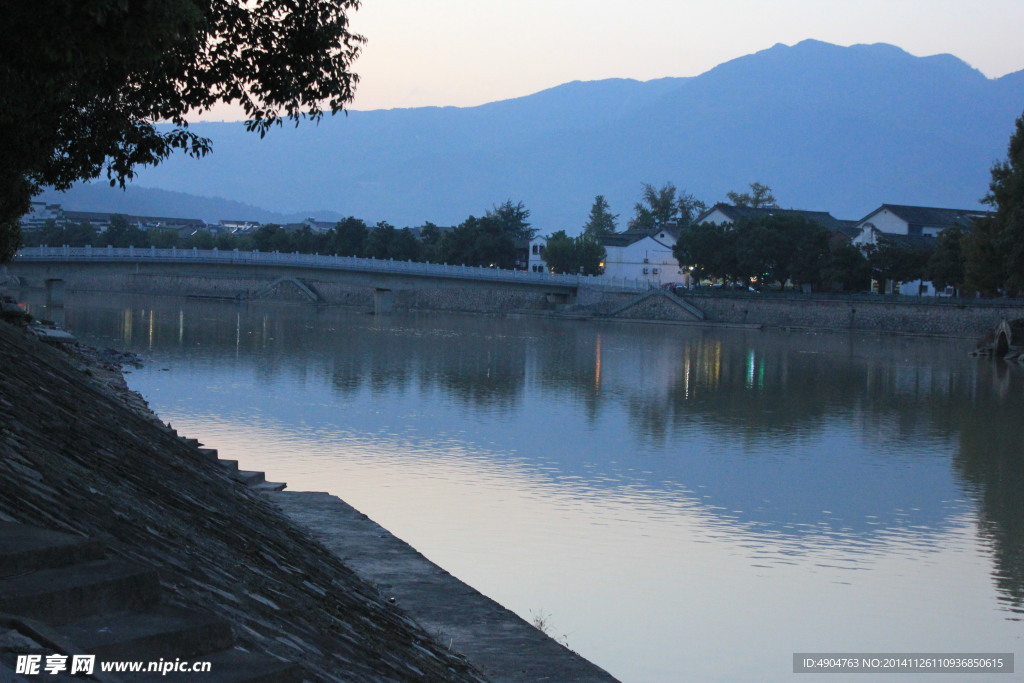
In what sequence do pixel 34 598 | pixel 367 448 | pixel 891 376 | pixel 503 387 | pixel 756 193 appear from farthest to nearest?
1. pixel 756 193
2. pixel 891 376
3. pixel 503 387
4. pixel 367 448
5. pixel 34 598

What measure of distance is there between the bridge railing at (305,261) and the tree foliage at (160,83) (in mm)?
43020

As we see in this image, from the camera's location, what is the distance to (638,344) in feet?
161

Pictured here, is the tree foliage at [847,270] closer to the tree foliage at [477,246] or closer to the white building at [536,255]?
the tree foliage at [477,246]

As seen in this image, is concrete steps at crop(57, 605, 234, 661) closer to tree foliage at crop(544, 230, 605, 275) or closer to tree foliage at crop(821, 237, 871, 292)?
tree foliage at crop(821, 237, 871, 292)

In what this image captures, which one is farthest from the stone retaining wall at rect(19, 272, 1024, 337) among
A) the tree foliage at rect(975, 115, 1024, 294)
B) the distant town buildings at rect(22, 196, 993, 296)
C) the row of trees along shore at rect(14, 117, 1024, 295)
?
the distant town buildings at rect(22, 196, 993, 296)

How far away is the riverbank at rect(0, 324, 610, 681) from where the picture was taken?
5332 millimetres

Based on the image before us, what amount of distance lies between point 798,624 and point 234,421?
40.8 ft

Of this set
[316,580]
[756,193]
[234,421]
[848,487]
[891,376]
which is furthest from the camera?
[756,193]

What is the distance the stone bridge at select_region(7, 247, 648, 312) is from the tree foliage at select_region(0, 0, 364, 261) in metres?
45.0

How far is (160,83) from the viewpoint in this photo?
991cm

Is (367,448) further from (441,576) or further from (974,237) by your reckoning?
(974,237)

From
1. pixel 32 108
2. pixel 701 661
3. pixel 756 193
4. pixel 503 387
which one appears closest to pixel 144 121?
pixel 32 108

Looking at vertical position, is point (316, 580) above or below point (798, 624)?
above

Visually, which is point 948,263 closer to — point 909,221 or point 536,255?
point 909,221
